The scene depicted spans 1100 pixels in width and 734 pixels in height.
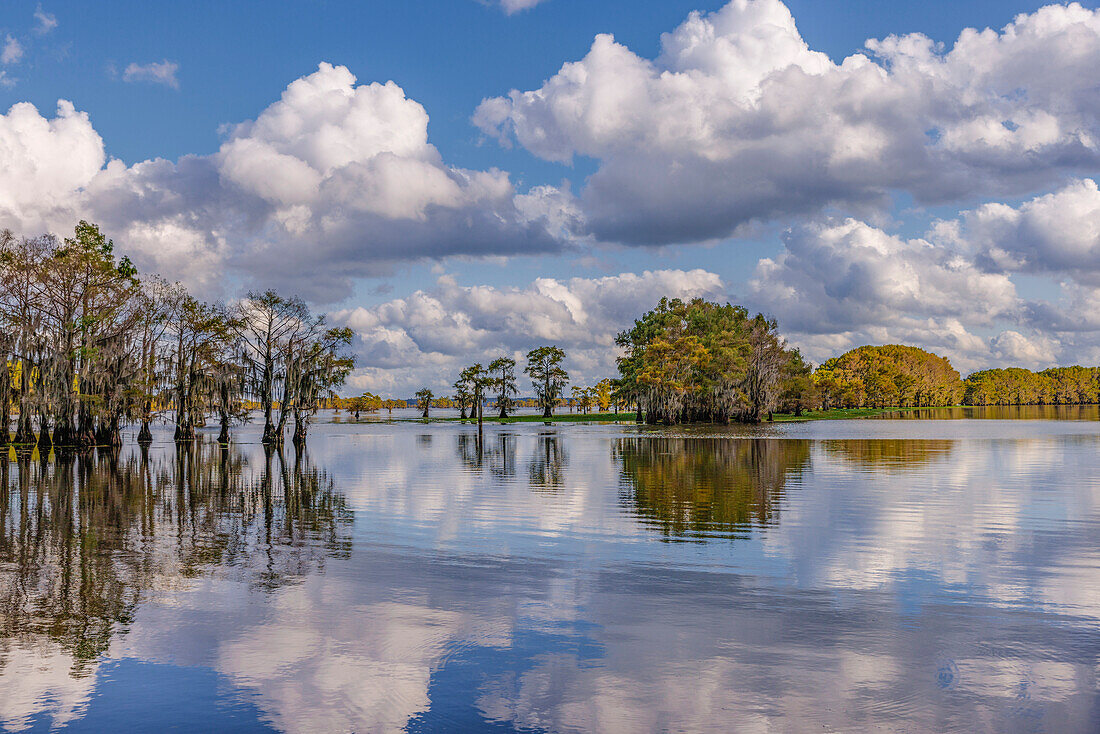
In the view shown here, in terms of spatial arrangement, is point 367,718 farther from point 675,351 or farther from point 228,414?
point 675,351

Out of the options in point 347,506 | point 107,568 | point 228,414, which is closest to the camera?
point 107,568

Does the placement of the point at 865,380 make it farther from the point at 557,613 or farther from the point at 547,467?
the point at 557,613

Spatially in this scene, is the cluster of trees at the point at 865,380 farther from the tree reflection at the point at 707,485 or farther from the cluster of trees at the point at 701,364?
the tree reflection at the point at 707,485

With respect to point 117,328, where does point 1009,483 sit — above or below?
below

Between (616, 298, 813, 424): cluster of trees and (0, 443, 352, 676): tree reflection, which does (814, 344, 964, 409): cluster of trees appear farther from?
(0, 443, 352, 676): tree reflection

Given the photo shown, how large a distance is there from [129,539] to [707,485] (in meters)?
15.8

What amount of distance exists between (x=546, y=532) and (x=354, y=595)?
5.80 m

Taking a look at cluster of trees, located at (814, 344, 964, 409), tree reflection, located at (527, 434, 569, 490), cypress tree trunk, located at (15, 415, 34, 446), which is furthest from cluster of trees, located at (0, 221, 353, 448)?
cluster of trees, located at (814, 344, 964, 409)

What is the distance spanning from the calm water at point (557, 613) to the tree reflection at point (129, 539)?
8 cm

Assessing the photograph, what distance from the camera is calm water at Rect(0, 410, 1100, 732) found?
20.9 ft

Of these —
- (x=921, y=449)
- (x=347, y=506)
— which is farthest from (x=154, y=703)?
(x=921, y=449)

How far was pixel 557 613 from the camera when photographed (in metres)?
9.20

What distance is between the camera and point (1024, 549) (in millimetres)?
13086

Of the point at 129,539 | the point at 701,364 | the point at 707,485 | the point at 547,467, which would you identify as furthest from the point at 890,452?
the point at 701,364
